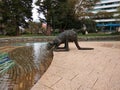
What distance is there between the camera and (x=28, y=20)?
26.8m

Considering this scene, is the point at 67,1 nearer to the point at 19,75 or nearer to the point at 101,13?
the point at 101,13

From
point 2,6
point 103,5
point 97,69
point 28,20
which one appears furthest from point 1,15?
point 103,5

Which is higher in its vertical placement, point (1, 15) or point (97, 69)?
point (1, 15)

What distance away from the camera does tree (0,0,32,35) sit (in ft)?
78.8

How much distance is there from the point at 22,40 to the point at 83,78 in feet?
46.1

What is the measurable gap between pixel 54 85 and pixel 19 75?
3.64 feet

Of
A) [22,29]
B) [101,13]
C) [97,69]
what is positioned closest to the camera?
[97,69]

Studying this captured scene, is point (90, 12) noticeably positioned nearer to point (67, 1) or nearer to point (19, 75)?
point (67, 1)

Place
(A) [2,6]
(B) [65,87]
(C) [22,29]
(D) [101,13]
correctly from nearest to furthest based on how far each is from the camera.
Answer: (B) [65,87]
(A) [2,6]
(D) [101,13]
(C) [22,29]

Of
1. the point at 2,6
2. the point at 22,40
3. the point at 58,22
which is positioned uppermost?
the point at 2,6

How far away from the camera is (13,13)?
24.2 metres

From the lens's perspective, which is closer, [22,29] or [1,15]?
[1,15]

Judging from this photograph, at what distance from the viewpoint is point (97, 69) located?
5.36 m

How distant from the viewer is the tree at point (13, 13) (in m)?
24.0
